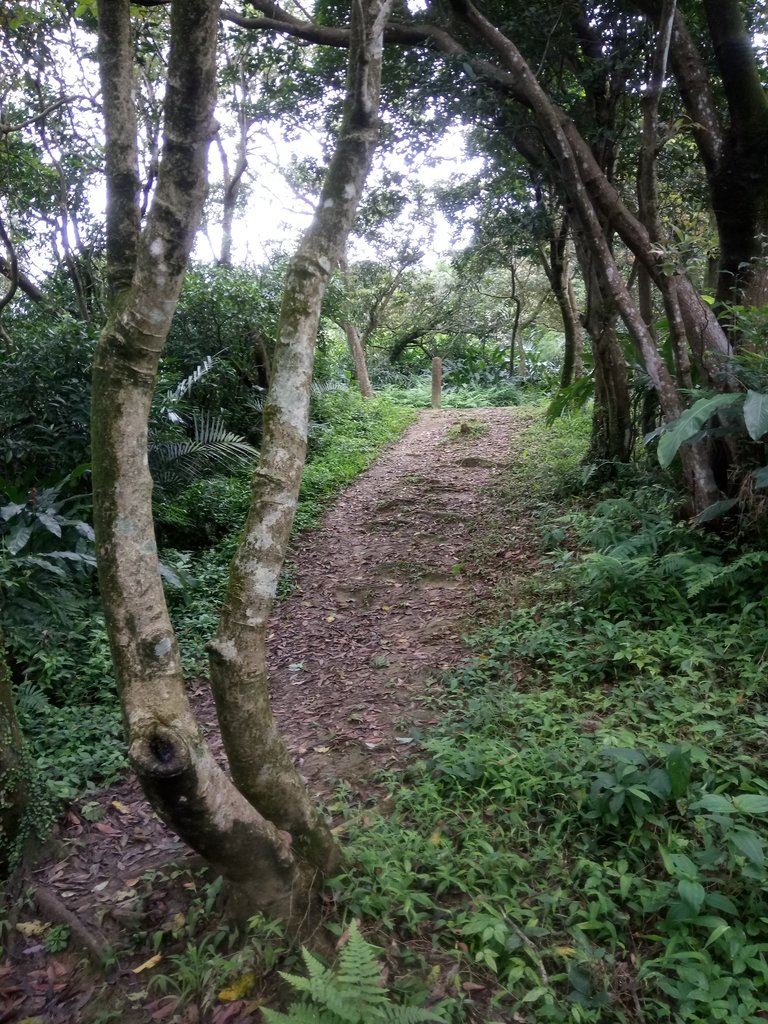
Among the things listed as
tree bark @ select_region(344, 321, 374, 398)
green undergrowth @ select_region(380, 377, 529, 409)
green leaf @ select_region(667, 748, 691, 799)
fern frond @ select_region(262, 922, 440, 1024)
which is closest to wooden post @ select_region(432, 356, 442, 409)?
green undergrowth @ select_region(380, 377, 529, 409)

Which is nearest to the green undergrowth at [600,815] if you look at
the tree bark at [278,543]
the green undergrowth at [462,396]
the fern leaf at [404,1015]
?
the fern leaf at [404,1015]

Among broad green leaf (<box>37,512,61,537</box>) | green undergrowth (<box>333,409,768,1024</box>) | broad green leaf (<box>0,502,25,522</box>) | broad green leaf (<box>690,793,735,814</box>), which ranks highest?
broad green leaf (<box>0,502,25,522</box>)

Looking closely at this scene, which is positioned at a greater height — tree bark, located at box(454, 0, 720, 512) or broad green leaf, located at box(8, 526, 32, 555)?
tree bark, located at box(454, 0, 720, 512)

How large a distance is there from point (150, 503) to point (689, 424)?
3.74 m

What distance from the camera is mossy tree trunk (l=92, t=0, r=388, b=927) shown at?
2324 millimetres

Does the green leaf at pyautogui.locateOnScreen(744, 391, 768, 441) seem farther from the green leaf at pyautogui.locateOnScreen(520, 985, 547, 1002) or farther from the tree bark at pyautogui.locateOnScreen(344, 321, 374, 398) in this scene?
the tree bark at pyautogui.locateOnScreen(344, 321, 374, 398)

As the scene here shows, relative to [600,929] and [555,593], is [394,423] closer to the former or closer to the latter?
[555,593]

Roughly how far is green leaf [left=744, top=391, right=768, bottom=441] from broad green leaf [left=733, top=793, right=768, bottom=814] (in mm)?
2397

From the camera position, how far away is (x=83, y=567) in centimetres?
587

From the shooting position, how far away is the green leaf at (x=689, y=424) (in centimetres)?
462

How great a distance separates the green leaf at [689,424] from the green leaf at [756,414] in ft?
0.73

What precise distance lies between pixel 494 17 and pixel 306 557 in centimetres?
649

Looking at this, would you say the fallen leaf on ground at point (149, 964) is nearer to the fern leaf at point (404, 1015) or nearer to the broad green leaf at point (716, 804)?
the fern leaf at point (404, 1015)

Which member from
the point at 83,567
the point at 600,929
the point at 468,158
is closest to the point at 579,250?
the point at 468,158
